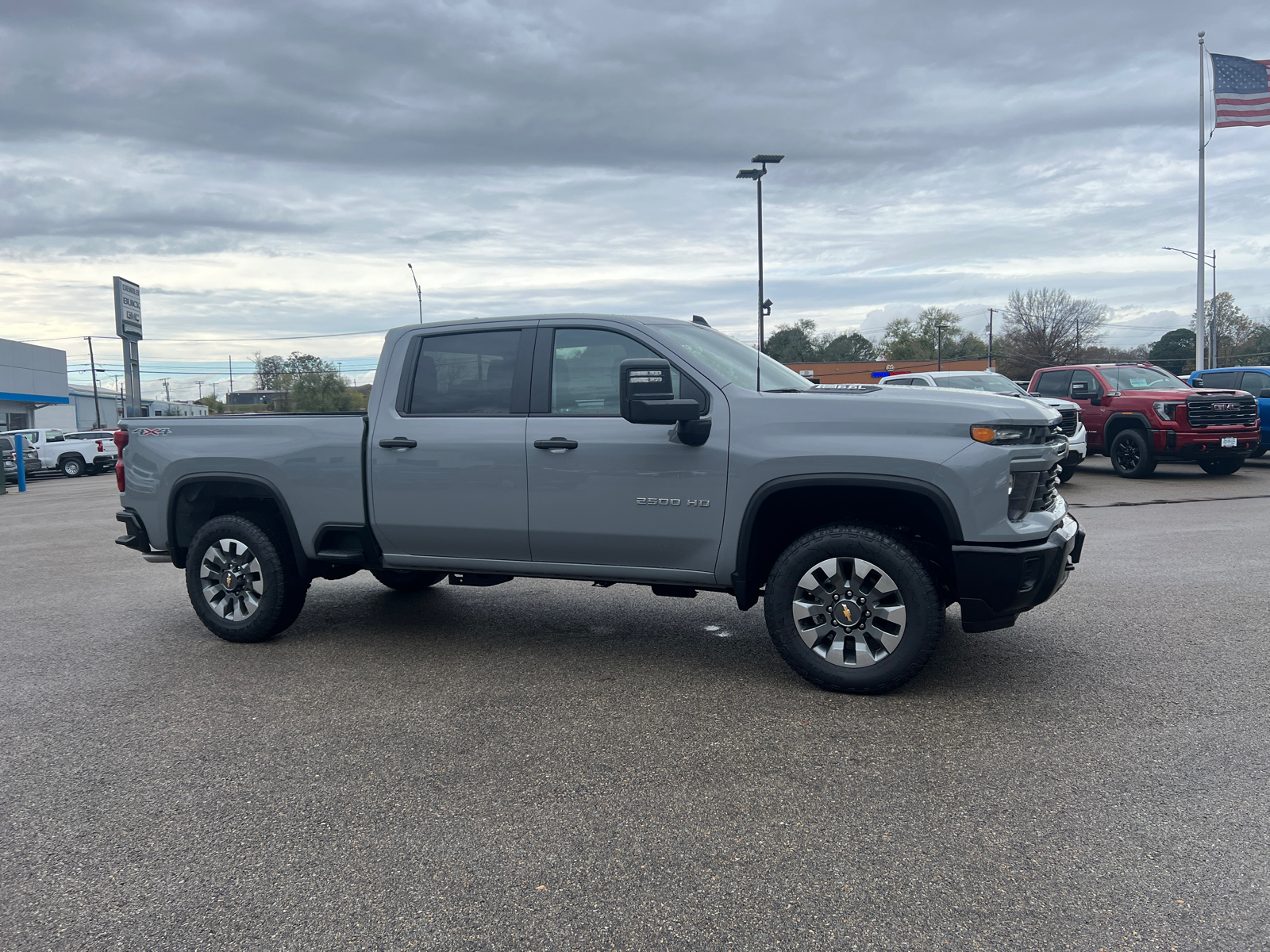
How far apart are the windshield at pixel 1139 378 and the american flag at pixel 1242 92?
11.6 metres

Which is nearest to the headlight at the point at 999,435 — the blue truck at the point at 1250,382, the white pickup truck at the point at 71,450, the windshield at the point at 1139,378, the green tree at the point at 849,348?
the windshield at the point at 1139,378

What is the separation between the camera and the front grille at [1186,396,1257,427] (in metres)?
14.4

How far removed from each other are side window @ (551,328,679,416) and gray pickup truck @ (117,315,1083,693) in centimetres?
1

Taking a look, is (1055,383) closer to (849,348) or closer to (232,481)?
(232,481)

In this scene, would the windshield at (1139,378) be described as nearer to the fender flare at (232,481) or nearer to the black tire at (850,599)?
the black tire at (850,599)

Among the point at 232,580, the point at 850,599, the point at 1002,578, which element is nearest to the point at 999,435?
the point at 1002,578

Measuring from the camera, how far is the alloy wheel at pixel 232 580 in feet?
19.4

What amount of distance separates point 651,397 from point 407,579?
3521mm

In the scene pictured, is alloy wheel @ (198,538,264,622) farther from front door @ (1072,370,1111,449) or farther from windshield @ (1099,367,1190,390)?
windshield @ (1099,367,1190,390)

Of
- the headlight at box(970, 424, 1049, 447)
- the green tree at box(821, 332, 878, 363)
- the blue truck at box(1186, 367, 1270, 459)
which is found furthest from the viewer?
the green tree at box(821, 332, 878, 363)

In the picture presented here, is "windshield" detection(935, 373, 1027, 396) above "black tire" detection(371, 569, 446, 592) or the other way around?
above

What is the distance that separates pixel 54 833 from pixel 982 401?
13.7 feet

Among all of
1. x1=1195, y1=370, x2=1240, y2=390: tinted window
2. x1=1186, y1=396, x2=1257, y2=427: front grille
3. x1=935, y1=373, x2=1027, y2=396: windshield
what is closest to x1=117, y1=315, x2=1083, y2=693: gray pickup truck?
x1=935, y1=373, x2=1027, y2=396: windshield

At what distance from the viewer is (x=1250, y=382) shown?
55.8 feet
